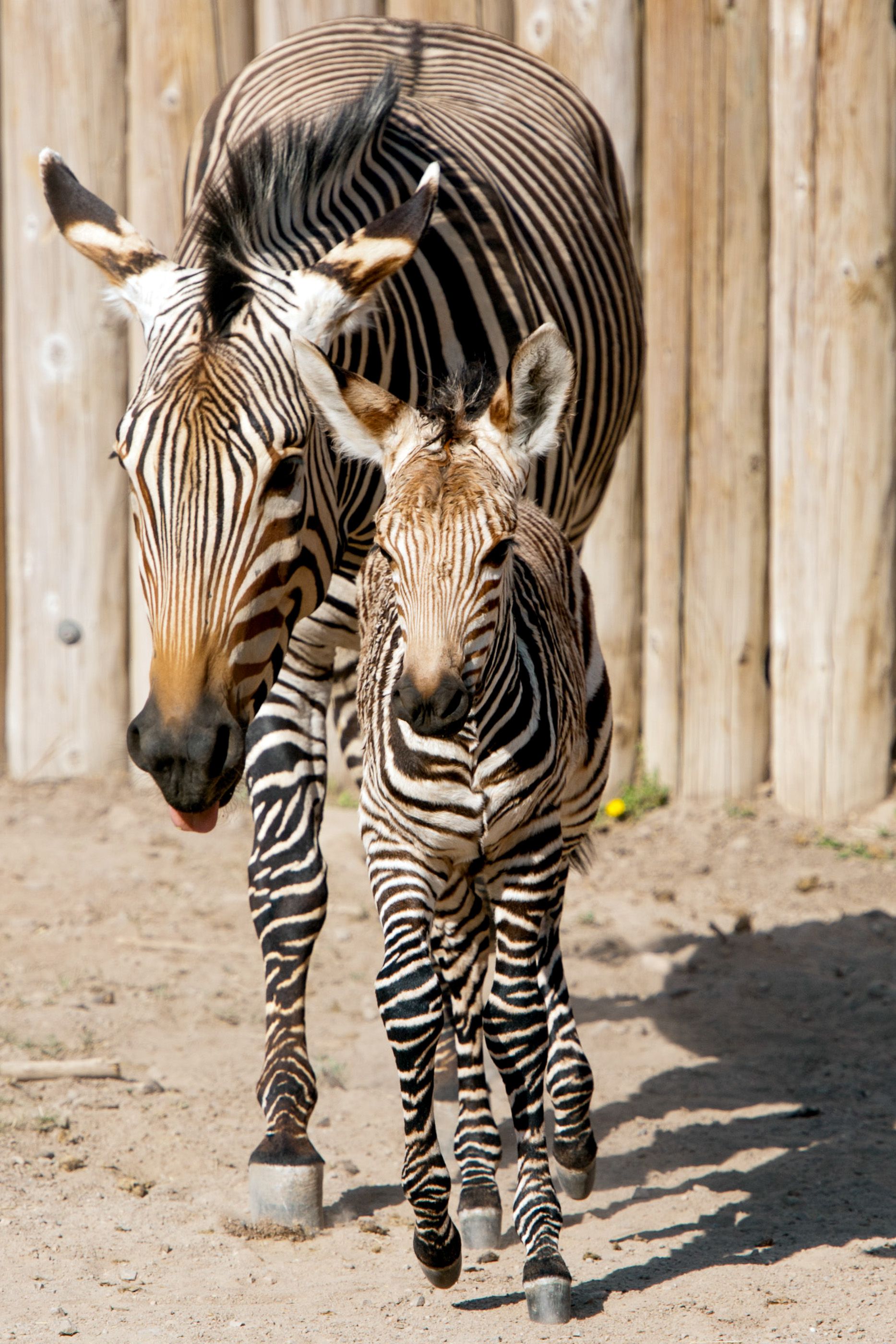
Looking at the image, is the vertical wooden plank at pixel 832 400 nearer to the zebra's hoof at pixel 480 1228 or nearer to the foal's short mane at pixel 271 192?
the foal's short mane at pixel 271 192

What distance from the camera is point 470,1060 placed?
439 cm

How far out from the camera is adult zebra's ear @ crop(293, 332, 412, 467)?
3.78 metres

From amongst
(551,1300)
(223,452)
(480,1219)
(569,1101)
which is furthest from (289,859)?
(551,1300)

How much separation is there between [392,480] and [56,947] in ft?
11.0

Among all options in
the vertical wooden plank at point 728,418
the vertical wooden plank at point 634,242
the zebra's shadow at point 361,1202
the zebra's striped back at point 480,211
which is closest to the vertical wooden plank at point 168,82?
the vertical wooden plank at point 634,242

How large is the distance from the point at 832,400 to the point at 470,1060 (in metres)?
4.20

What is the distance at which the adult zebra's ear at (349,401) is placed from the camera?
378 centimetres

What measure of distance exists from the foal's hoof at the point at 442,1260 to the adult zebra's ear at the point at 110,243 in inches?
99.4

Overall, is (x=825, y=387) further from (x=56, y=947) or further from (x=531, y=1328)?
(x=531, y=1328)

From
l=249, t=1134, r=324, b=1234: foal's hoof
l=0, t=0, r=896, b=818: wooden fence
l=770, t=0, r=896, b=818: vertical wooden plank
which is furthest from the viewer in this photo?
l=0, t=0, r=896, b=818: wooden fence

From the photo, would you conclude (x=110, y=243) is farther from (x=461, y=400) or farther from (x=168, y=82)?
(x=168, y=82)

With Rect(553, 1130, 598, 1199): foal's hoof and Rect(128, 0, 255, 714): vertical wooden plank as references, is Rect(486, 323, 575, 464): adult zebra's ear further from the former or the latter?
Rect(128, 0, 255, 714): vertical wooden plank

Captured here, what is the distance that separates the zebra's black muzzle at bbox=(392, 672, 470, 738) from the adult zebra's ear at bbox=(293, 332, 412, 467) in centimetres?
77

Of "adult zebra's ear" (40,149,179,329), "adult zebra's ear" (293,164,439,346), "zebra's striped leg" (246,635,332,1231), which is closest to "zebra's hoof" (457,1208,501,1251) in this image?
"zebra's striped leg" (246,635,332,1231)
